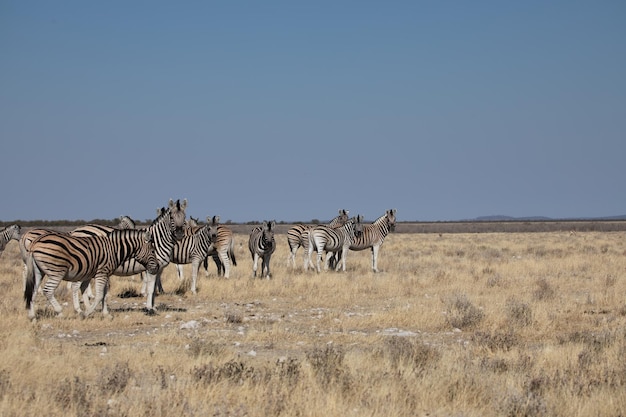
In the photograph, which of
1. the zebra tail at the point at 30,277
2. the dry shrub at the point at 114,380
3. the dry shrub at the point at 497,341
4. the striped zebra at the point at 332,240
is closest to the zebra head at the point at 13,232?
the striped zebra at the point at 332,240

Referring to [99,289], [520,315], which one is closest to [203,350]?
[99,289]

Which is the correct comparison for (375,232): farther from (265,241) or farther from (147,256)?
(147,256)

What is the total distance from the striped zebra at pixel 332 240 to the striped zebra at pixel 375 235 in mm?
394

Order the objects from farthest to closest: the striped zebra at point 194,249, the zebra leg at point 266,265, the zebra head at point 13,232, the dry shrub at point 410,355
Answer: the zebra head at point 13,232, the zebra leg at point 266,265, the striped zebra at point 194,249, the dry shrub at point 410,355

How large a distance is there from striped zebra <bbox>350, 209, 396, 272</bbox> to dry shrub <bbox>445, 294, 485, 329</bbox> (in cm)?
1071

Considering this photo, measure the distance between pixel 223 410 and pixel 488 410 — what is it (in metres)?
2.82

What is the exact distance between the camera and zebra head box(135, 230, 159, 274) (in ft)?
49.4

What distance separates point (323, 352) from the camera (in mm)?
10500

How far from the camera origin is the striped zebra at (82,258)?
13023 millimetres

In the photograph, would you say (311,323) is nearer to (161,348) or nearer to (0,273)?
(161,348)

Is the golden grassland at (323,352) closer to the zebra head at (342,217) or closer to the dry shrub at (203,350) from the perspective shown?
the dry shrub at (203,350)

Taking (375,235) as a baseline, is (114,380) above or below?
below

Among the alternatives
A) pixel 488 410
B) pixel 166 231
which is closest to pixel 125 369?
pixel 488 410

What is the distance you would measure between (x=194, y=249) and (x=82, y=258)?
603 cm
